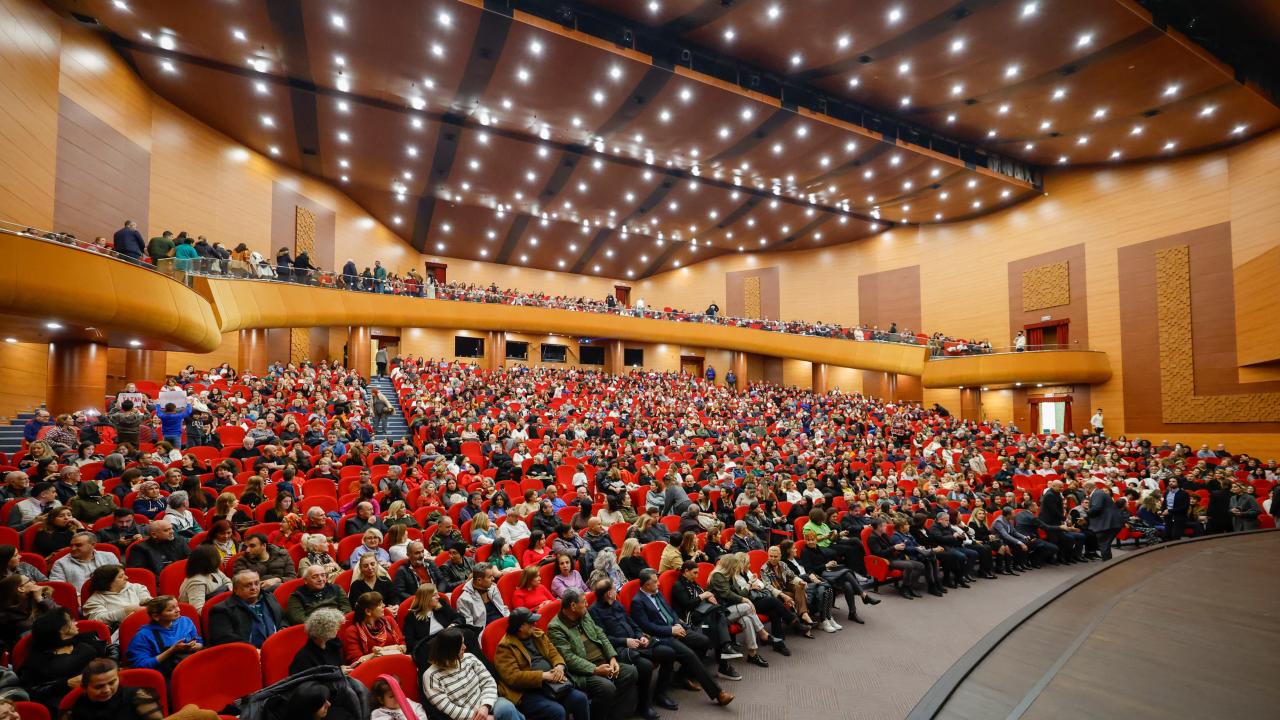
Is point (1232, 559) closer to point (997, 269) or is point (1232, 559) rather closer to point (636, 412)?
point (636, 412)

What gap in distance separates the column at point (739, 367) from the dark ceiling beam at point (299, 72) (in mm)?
14918

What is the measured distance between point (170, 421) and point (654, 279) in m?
23.2

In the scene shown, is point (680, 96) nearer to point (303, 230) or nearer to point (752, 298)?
point (303, 230)

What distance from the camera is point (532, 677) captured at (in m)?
3.33

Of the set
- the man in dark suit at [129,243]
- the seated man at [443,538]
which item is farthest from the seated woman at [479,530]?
the man in dark suit at [129,243]

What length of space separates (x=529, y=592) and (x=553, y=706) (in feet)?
3.34

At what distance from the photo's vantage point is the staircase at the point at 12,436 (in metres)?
8.05

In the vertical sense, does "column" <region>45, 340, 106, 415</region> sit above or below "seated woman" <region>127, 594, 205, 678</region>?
above

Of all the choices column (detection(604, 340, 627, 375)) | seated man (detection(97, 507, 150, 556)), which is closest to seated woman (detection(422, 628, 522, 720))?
seated man (detection(97, 507, 150, 556))

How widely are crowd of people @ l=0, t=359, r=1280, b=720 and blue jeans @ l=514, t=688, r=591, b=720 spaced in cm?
1

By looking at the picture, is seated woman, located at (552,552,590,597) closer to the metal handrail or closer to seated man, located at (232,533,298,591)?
seated man, located at (232,533,298,591)

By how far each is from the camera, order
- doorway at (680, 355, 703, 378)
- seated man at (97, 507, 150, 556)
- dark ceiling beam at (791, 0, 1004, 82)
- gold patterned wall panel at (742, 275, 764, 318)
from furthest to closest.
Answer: gold patterned wall panel at (742, 275, 764, 318) < doorway at (680, 355, 703, 378) < dark ceiling beam at (791, 0, 1004, 82) < seated man at (97, 507, 150, 556)

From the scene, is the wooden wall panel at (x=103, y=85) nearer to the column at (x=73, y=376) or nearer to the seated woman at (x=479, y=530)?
the column at (x=73, y=376)

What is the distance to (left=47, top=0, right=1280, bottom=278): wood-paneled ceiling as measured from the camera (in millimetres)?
11719
